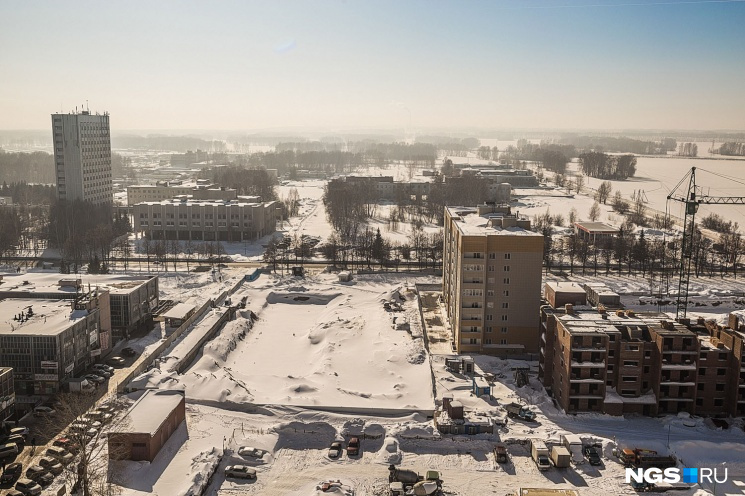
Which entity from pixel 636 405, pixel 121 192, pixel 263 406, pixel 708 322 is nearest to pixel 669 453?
pixel 636 405

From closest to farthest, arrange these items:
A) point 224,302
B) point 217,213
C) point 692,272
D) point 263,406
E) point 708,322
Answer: point 263,406
point 708,322
point 224,302
point 692,272
point 217,213

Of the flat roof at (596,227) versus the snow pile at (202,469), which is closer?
the snow pile at (202,469)

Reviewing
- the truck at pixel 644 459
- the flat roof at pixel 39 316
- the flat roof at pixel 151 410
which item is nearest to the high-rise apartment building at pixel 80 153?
the flat roof at pixel 39 316

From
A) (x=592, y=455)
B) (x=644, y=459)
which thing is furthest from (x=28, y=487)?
(x=644, y=459)

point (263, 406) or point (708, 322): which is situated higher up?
point (708, 322)

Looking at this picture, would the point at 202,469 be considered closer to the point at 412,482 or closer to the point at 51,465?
the point at 51,465

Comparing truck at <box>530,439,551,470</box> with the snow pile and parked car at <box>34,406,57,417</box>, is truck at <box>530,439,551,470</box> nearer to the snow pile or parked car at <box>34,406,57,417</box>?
the snow pile

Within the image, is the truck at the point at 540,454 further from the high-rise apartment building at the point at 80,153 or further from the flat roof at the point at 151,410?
the high-rise apartment building at the point at 80,153

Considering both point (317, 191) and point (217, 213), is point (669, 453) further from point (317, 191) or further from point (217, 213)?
point (317, 191)
